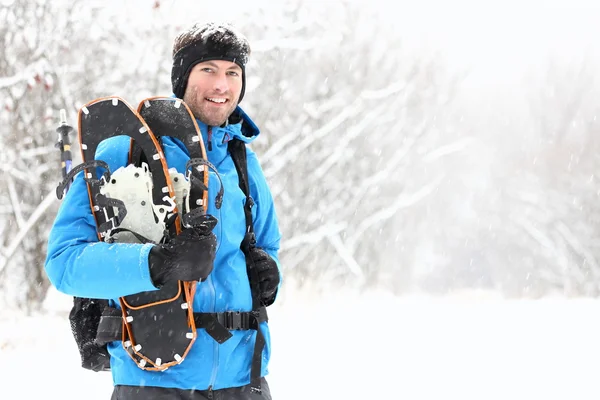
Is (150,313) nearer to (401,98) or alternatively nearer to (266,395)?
(266,395)

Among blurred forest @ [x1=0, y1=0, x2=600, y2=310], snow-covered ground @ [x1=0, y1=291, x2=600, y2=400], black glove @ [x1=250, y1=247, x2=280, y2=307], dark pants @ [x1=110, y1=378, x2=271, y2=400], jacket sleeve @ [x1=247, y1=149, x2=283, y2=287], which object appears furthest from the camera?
blurred forest @ [x1=0, y1=0, x2=600, y2=310]

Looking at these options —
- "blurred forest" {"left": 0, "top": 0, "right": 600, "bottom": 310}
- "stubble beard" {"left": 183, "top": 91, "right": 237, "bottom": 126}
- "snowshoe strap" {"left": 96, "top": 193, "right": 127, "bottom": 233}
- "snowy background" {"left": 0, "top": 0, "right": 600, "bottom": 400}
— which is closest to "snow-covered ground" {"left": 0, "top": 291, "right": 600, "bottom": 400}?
"snowy background" {"left": 0, "top": 0, "right": 600, "bottom": 400}

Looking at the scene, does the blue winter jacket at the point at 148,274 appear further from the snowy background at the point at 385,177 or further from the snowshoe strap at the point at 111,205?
the snowy background at the point at 385,177

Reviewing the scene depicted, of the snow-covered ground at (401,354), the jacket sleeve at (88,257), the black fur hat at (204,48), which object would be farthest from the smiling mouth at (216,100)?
the snow-covered ground at (401,354)

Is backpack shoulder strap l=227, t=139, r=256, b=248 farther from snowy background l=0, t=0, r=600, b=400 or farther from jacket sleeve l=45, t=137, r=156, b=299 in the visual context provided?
snowy background l=0, t=0, r=600, b=400

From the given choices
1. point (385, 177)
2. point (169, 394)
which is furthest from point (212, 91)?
point (385, 177)

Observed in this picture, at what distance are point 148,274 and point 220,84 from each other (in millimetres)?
748

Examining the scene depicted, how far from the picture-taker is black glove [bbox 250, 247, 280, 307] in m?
2.52

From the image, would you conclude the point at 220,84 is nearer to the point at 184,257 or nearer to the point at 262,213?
the point at 262,213

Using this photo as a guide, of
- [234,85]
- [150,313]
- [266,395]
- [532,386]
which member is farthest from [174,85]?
[532,386]

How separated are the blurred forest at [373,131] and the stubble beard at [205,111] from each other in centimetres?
761

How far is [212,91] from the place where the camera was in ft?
8.31

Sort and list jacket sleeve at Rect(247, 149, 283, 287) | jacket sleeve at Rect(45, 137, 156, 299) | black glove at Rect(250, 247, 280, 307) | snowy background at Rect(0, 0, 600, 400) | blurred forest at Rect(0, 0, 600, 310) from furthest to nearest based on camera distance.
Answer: blurred forest at Rect(0, 0, 600, 310) < snowy background at Rect(0, 0, 600, 400) < jacket sleeve at Rect(247, 149, 283, 287) < black glove at Rect(250, 247, 280, 307) < jacket sleeve at Rect(45, 137, 156, 299)

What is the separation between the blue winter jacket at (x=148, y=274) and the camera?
83.3 inches
